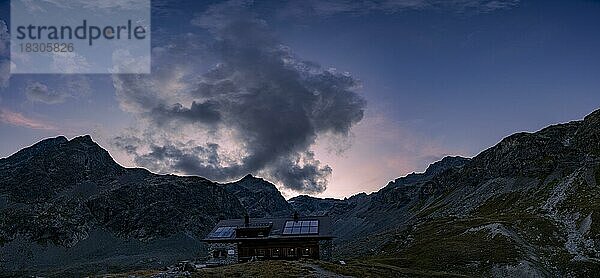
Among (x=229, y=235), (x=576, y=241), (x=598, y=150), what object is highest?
(x=598, y=150)

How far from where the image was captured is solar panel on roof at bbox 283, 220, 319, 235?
2817 inches

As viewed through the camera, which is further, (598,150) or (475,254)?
(598,150)

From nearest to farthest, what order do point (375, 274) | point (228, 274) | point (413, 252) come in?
point (228, 274) < point (375, 274) < point (413, 252)

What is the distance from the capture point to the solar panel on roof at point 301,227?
7156 centimetres

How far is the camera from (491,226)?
108 m

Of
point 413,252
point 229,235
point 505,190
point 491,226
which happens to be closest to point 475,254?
point 413,252

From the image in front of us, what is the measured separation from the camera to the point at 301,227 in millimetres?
73625

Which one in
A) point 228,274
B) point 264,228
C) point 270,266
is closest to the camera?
point 228,274

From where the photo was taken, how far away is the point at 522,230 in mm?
109062

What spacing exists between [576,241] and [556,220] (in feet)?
65.2

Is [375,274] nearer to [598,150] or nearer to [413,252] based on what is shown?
[413,252]

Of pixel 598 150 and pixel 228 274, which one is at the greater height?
pixel 598 150

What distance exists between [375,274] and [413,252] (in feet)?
140

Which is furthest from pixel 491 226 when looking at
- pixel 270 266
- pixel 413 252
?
pixel 270 266
